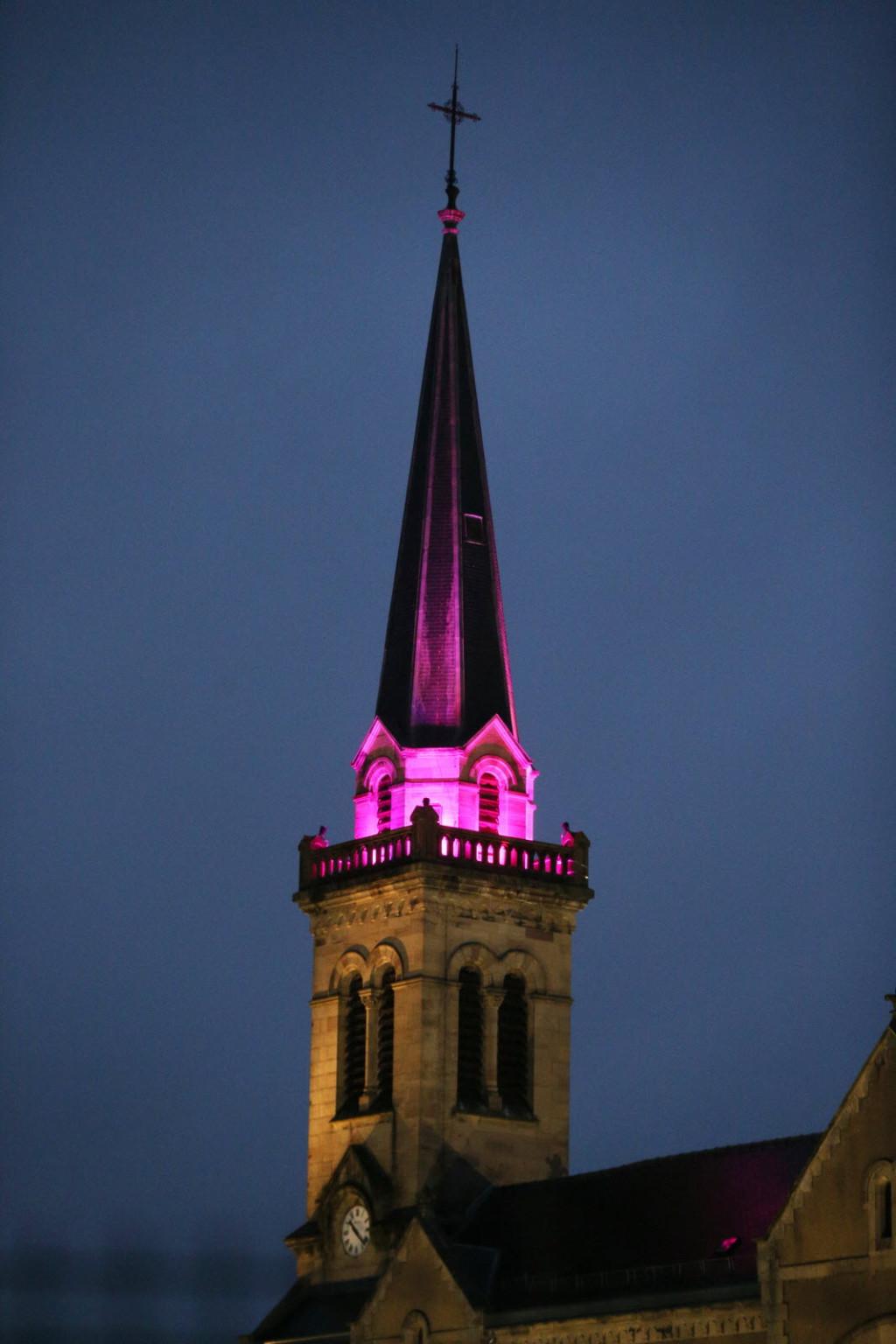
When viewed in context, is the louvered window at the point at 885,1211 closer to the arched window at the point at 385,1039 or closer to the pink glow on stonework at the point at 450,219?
the arched window at the point at 385,1039

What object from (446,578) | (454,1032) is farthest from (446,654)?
(454,1032)

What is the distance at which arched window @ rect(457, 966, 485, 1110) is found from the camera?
95500 mm

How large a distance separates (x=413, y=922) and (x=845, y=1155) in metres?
24.1

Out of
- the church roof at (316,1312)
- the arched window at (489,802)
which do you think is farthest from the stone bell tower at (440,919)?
the church roof at (316,1312)

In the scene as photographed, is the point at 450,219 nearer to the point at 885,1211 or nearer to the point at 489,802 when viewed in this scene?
the point at 489,802

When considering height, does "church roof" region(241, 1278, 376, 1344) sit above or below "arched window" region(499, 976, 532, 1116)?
below

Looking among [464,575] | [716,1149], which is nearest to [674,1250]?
[716,1149]

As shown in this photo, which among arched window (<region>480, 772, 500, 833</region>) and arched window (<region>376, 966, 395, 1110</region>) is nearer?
arched window (<region>376, 966, 395, 1110</region>)

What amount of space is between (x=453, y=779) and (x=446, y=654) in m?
4.01

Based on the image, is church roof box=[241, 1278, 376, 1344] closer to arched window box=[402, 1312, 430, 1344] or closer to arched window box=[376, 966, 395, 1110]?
arched window box=[402, 1312, 430, 1344]

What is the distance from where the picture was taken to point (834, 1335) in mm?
74625

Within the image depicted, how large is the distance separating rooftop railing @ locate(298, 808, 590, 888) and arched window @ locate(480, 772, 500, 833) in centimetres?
89

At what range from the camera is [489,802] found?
99000 millimetres

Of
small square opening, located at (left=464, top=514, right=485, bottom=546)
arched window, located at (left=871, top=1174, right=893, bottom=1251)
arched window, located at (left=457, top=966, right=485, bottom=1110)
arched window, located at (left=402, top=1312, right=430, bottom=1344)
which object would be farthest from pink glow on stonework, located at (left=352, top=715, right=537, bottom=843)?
arched window, located at (left=871, top=1174, right=893, bottom=1251)
